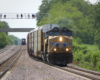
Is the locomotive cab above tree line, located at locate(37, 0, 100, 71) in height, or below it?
below

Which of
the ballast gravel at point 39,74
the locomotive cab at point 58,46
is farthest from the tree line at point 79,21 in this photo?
the ballast gravel at point 39,74

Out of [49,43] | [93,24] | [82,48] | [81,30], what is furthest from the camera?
[81,30]

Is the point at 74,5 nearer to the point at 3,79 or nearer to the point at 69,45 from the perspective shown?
the point at 69,45

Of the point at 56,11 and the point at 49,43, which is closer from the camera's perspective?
A: the point at 49,43

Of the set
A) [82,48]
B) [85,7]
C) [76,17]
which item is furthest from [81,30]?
[82,48]

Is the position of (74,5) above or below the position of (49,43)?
above

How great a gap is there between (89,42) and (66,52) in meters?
61.7

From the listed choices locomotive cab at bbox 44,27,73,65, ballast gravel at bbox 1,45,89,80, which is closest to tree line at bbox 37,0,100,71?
locomotive cab at bbox 44,27,73,65

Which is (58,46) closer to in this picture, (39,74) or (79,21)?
(39,74)

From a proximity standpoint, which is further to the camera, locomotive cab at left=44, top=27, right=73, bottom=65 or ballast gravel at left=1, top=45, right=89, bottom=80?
locomotive cab at left=44, top=27, right=73, bottom=65

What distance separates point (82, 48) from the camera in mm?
46750

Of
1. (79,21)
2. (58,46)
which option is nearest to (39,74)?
(58,46)

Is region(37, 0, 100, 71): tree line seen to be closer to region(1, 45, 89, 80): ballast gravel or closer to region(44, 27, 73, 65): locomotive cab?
region(44, 27, 73, 65): locomotive cab

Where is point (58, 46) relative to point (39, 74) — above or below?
above
